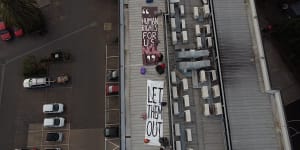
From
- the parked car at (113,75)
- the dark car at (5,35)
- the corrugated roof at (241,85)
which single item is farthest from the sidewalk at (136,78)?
the dark car at (5,35)

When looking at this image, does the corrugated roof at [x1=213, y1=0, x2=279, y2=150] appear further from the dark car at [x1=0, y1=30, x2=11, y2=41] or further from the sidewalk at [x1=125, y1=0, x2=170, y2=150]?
the dark car at [x1=0, y1=30, x2=11, y2=41]

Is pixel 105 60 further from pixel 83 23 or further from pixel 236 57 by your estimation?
pixel 236 57

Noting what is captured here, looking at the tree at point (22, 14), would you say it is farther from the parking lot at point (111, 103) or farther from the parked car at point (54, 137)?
the parked car at point (54, 137)

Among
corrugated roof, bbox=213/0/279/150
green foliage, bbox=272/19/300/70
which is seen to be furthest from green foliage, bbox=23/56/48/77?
green foliage, bbox=272/19/300/70

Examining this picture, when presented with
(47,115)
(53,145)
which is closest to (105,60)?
(47,115)

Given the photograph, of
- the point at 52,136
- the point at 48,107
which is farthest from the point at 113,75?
the point at 52,136

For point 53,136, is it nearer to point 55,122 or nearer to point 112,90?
point 55,122

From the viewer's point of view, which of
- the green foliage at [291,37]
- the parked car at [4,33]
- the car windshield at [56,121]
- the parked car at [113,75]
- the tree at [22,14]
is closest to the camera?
the tree at [22,14]
